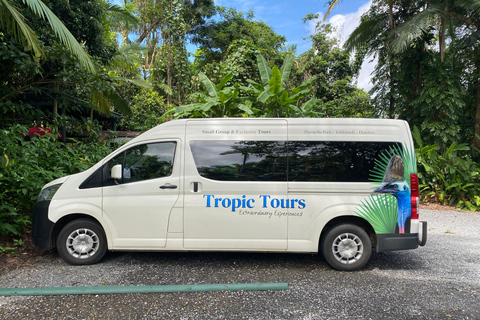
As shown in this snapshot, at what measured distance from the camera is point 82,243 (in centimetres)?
457

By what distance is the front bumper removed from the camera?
448cm

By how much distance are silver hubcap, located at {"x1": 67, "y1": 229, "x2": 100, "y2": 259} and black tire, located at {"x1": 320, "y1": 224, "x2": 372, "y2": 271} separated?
10.7ft

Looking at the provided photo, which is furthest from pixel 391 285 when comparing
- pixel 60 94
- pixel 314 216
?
pixel 60 94

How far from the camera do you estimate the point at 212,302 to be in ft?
11.6

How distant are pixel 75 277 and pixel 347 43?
1436cm

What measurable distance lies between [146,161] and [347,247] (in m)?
3.08

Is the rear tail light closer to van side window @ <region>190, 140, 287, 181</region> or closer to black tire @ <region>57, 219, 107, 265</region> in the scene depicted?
van side window @ <region>190, 140, 287, 181</region>

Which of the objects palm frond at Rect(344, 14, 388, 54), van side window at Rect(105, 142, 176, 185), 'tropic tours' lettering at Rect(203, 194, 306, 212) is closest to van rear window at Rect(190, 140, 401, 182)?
'tropic tours' lettering at Rect(203, 194, 306, 212)

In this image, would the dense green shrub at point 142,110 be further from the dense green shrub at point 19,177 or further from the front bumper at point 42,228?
the front bumper at point 42,228

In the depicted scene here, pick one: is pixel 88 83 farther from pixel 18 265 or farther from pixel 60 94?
pixel 18 265

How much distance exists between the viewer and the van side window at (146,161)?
4.51m

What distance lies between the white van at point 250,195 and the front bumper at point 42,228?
0.05ft

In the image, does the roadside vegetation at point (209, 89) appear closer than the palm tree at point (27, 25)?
No

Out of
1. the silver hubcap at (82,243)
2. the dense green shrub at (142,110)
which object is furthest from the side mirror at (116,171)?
the dense green shrub at (142,110)
